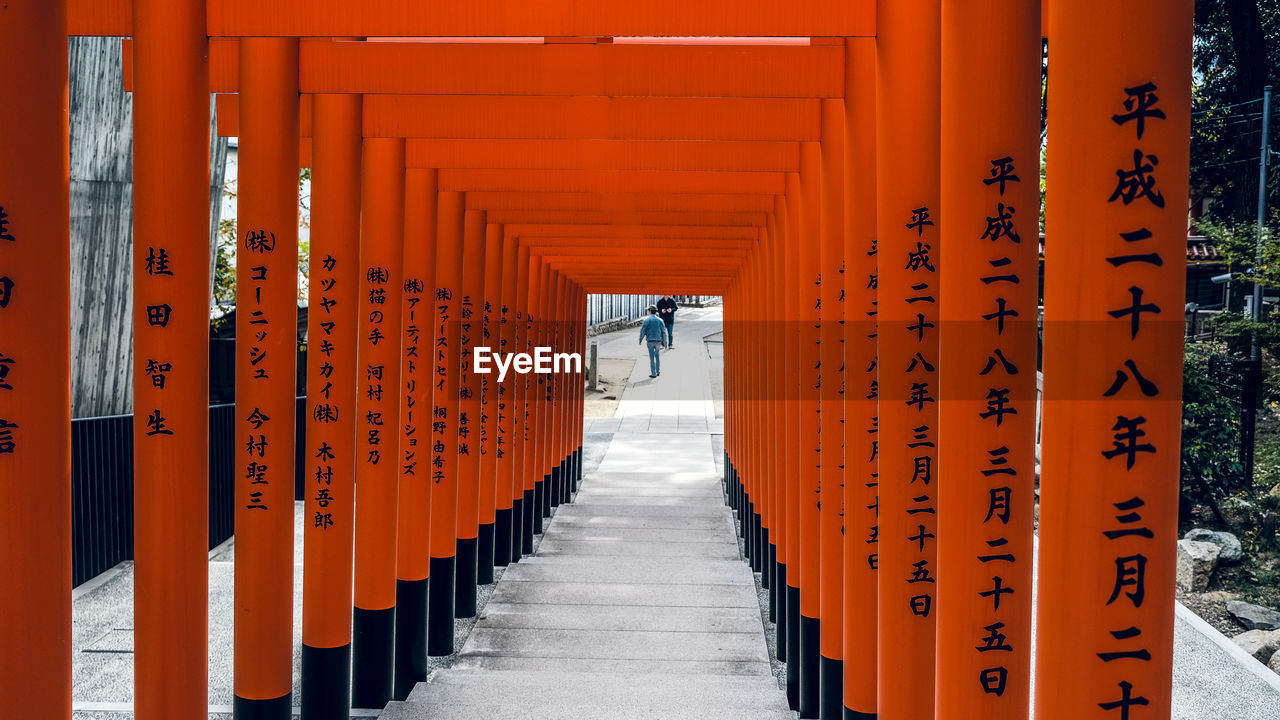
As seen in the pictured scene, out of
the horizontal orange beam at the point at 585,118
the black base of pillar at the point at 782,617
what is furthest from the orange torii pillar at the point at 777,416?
the horizontal orange beam at the point at 585,118

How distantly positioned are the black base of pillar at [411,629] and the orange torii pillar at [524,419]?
359cm

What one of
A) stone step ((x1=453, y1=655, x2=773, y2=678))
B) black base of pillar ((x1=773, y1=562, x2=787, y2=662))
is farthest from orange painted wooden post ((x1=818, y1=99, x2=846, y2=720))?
black base of pillar ((x1=773, y1=562, x2=787, y2=662))

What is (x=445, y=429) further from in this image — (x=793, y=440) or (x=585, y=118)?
(x=585, y=118)

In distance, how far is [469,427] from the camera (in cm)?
825

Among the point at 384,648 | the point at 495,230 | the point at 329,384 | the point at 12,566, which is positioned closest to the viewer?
the point at 12,566

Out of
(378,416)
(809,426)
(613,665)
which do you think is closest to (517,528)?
(613,665)

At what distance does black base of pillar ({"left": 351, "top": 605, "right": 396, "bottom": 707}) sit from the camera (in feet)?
19.2

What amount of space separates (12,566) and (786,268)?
188 inches

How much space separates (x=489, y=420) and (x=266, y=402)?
4676 millimetres

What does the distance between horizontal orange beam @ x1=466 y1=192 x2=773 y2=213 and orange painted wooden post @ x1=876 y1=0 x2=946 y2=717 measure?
415cm

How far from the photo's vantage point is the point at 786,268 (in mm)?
6738

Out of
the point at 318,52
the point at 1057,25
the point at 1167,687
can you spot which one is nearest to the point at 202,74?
the point at 318,52

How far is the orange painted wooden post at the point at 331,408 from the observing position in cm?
515

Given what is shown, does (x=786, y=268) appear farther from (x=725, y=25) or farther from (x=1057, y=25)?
(x=1057, y=25)
